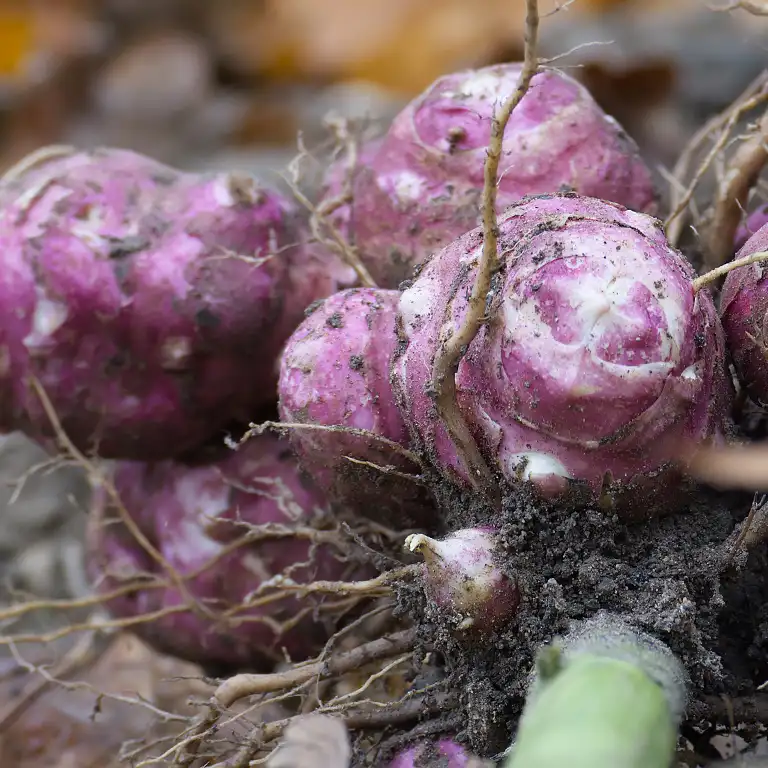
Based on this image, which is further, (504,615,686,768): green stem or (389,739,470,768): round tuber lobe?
(389,739,470,768): round tuber lobe

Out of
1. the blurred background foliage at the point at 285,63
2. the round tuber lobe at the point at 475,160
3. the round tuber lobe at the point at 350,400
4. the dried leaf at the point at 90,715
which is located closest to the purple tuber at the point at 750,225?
the round tuber lobe at the point at 475,160

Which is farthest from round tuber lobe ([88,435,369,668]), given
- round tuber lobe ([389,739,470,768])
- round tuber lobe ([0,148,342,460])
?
→ round tuber lobe ([389,739,470,768])

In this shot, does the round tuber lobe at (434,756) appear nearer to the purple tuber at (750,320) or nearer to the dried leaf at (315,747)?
the dried leaf at (315,747)

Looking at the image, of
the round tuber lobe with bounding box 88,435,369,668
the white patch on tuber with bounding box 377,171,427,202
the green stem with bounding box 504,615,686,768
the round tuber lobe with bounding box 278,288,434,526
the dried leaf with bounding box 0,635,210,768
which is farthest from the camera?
the dried leaf with bounding box 0,635,210,768

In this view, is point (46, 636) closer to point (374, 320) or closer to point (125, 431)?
point (125, 431)

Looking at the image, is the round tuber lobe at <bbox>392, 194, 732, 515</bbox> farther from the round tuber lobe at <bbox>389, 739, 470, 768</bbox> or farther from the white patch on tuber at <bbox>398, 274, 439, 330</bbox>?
the round tuber lobe at <bbox>389, 739, 470, 768</bbox>

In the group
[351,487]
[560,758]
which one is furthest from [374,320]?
[560,758]

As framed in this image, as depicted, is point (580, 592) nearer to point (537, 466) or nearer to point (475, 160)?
point (537, 466)
